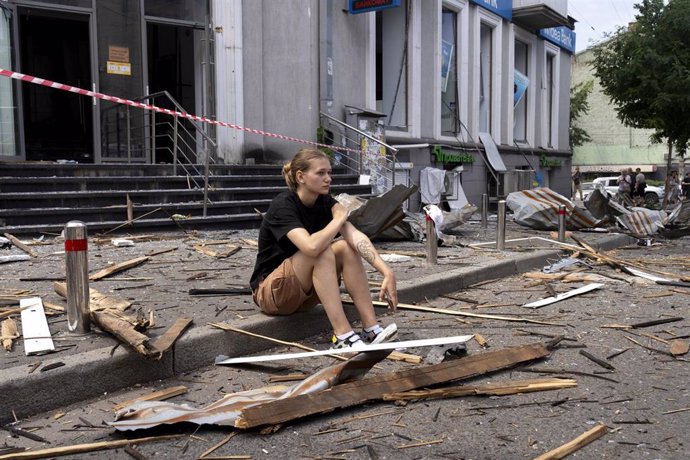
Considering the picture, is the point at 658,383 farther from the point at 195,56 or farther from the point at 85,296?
the point at 195,56

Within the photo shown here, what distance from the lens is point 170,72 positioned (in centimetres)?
1490

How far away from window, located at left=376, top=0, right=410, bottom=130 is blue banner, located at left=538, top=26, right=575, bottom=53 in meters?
9.29

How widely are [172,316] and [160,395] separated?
126 cm

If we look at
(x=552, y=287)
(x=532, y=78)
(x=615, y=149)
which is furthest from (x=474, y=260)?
(x=615, y=149)

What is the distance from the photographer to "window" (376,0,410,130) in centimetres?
1798

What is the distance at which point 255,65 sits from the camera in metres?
13.6

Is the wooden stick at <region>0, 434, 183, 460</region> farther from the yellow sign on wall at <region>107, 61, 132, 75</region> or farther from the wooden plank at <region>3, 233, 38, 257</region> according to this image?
the yellow sign on wall at <region>107, 61, 132, 75</region>

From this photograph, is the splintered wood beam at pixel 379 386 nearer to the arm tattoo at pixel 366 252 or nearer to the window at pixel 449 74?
the arm tattoo at pixel 366 252

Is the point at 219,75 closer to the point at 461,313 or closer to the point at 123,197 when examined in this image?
the point at 123,197

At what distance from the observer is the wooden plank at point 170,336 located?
393cm

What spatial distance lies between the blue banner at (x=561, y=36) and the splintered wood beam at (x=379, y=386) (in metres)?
23.1

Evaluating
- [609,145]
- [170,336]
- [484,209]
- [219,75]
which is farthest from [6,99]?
[609,145]

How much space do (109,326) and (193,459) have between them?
146 cm

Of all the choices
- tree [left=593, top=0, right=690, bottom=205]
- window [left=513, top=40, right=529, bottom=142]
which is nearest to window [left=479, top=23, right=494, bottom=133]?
window [left=513, top=40, right=529, bottom=142]
